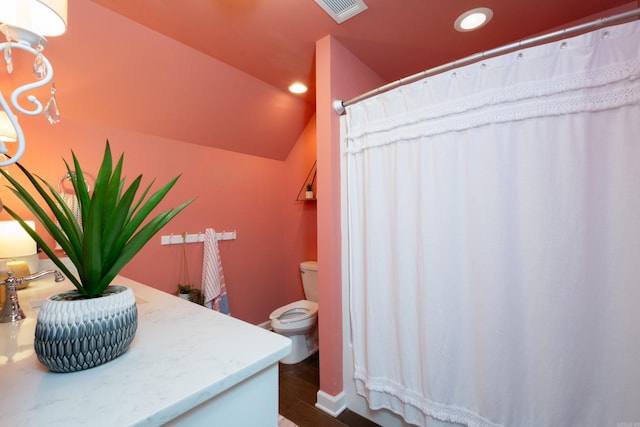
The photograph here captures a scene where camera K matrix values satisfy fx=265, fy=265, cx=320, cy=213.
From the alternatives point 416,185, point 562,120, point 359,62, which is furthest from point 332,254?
point 359,62

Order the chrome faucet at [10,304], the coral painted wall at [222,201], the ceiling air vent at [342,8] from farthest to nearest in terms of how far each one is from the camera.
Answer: the coral painted wall at [222,201]
the ceiling air vent at [342,8]
the chrome faucet at [10,304]

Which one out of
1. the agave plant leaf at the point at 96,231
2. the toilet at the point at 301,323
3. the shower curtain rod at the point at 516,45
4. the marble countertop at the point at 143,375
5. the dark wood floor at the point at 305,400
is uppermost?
the shower curtain rod at the point at 516,45

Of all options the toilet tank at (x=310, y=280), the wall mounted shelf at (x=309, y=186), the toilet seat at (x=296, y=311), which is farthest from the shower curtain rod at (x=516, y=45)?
the toilet seat at (x=296, y=311)

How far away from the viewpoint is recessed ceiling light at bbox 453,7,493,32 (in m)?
1.41

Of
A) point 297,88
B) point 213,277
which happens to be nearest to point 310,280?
point 213,277

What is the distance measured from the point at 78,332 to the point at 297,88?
210 centimetres

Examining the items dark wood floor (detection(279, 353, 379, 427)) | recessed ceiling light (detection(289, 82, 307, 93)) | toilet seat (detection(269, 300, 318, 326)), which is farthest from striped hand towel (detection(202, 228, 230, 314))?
recessed ceiling light (detection(289, 82, 307, 93))

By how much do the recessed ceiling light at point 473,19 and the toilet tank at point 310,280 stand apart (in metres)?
2.00

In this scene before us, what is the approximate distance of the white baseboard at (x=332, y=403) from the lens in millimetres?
1527

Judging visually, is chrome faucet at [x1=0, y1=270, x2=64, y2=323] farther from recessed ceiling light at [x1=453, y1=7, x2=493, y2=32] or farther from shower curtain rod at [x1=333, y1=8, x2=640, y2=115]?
recessed ceiling light at [x1=453, y1=7, x2=493, y2=32]

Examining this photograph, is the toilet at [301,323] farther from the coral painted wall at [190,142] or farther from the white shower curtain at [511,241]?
the white shower curtain at [511,241]

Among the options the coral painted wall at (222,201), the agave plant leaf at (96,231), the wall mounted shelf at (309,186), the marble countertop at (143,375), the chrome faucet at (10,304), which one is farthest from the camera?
the wall mounted shelf at (309,186)

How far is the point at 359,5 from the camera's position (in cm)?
136

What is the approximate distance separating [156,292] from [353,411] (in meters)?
1.28
